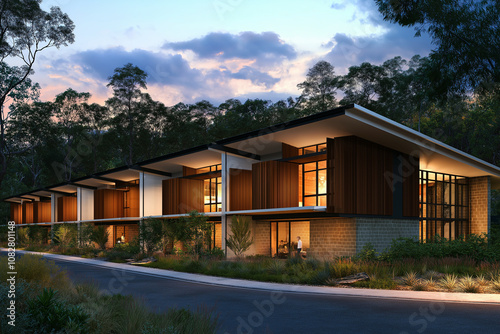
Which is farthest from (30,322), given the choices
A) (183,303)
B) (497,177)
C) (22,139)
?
(22,139)

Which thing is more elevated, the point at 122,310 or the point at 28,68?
the point at 28,68

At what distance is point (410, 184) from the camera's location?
89.0 ft

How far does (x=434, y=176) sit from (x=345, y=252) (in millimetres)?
11179

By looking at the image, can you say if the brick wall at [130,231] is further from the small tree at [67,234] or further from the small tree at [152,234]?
the small tree at [152,234]

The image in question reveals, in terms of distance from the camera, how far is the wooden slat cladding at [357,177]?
22.9 meters

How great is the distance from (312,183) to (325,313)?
16.4 meters

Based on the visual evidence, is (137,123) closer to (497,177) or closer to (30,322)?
(497,177)

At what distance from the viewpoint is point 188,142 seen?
63.5 m

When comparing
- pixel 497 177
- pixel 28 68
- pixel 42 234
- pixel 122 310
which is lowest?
pixel 42 234

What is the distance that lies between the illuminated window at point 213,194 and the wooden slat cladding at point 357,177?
12294 millimetres

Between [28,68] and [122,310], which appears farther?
[28,68]

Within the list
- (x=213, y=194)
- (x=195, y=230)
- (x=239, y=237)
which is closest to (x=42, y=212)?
(x=213, y=194)

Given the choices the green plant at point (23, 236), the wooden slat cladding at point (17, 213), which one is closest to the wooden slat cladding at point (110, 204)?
the green plant at point (23, 236)

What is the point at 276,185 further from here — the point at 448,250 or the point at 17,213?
the point at 17,213
